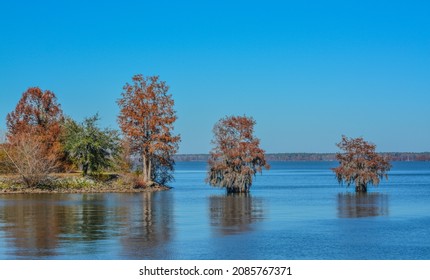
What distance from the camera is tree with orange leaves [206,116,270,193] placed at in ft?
217

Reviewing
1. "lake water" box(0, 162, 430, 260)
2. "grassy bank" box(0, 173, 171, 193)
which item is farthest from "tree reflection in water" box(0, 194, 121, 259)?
"grassy bank" box(0, 173, 171, 193)

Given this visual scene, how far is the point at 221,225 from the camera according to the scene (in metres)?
35.5

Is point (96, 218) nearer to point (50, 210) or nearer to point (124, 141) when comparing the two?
point (50, 210)

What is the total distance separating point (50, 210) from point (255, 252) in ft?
71.3

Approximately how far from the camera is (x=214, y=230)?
109 feet

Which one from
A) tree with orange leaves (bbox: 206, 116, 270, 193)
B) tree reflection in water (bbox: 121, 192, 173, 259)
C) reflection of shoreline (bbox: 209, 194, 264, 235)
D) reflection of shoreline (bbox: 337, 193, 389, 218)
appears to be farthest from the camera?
tree with orange leaves (bbox: 206, 116, 270, 193)

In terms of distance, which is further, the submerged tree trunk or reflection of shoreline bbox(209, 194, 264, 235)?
the submerged tree trunk

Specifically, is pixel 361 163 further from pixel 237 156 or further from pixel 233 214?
pixel 233 214

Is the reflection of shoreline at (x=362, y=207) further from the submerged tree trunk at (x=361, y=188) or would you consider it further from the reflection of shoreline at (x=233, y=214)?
the submerged tree trunk at (x=361, y=188)

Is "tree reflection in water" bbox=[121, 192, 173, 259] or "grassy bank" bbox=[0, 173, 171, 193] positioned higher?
"grassy bank" bbox=[0, 173, 171, 193]

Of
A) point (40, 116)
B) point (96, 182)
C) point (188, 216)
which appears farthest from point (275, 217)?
point (40, 116)

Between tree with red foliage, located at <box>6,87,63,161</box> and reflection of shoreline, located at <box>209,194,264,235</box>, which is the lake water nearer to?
reflection of shoreline, located at <box>209,194,264,235</box>

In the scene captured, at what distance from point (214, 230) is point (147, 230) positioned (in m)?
2.91

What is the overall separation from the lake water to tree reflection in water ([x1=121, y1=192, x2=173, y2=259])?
4cm
